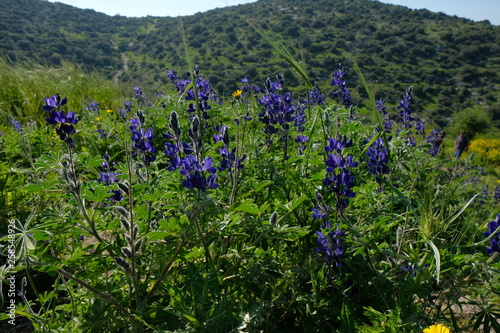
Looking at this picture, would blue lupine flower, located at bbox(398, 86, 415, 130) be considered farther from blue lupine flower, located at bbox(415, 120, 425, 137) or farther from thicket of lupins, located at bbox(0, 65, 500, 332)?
thicket of lupins, located at bbox(0, 65, 500, 332)

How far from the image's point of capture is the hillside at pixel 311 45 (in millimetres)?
53344

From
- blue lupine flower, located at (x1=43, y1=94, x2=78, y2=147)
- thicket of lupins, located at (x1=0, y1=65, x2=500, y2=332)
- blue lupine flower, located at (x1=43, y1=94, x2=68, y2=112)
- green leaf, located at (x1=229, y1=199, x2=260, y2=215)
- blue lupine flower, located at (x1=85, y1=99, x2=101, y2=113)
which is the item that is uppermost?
blue lupine flower, located at (x1=43, y1=94, x2=68, y2=112)

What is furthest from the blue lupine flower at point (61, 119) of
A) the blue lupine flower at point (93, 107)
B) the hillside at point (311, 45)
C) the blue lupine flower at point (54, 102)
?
the hillside at point (311, 45)

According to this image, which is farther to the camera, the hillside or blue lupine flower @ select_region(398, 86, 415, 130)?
the hillside

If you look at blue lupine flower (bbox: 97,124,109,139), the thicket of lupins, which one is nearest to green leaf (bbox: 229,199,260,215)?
the thicket of lupins

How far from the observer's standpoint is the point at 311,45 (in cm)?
6281

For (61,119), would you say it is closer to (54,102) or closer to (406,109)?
(54,102)

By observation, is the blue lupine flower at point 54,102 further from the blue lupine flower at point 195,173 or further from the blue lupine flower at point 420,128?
the blue lupine flower at point 420,128

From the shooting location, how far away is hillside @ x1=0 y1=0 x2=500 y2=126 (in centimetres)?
5334

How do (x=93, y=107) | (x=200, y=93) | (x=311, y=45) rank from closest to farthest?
(x=200, y=93), (x=93, y=107), (x=311, y=45)

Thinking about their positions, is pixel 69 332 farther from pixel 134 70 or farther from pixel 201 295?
pixel 134 70

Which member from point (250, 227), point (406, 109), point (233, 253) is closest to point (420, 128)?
point (406, 109)

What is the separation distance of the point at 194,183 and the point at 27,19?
91.7m

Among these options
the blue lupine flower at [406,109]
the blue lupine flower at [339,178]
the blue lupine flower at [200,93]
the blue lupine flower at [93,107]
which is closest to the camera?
the blue lupine flower at [339,178]
